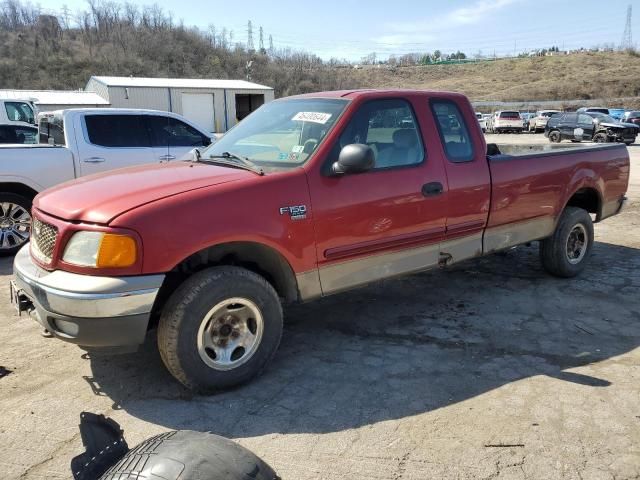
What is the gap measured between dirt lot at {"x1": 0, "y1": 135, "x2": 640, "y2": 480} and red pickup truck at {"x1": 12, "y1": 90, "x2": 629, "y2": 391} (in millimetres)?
393

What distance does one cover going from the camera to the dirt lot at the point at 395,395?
9.36 ft

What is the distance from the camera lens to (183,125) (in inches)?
329

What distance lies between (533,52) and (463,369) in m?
117

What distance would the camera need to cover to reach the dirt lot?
285 cm

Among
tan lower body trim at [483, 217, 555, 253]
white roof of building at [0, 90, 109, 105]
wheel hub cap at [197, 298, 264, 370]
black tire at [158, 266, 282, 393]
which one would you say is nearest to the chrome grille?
black tire at [158, 266, 282, 393]

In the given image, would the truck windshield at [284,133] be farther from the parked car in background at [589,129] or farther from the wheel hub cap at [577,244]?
the parked car in background at [589,129]

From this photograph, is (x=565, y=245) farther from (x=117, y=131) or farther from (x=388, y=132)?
(x=117, y=131)

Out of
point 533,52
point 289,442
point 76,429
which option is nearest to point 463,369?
point 289,442

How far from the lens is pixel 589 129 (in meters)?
28.0

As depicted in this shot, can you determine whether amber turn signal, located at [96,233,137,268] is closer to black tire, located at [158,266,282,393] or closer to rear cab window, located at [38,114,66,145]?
black tire, located at [158,266,282,393]

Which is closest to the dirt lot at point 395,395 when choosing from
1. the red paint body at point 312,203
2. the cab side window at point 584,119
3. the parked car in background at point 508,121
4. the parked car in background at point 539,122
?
the red paint body at point 312,203

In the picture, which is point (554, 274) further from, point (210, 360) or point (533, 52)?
point (533, 52)

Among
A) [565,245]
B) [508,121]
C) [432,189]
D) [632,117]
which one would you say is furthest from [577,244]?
[632,117]

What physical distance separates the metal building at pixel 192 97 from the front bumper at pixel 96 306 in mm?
34974
